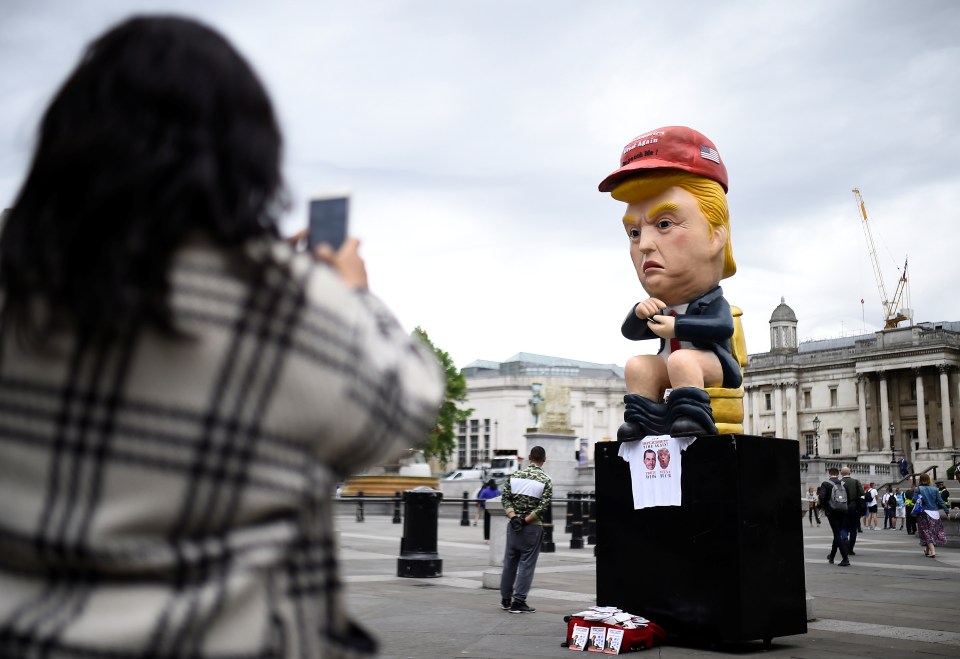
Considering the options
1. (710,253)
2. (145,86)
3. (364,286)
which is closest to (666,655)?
(710,253)

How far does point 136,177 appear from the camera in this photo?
56.9 inches

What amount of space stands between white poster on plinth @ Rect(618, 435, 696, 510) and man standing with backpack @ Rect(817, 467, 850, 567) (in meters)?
10.0

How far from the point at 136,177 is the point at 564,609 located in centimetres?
944

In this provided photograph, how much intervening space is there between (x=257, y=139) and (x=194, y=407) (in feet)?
1.50

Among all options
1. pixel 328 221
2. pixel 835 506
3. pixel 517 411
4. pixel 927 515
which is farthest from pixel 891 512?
pixel 517 411

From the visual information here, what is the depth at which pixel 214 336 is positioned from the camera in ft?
4.80

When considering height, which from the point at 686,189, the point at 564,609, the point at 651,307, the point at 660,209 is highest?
the point at 686,189

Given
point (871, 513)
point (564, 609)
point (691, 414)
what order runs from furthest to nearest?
point (871, 513) → point (564, 609) → point (691, 414)

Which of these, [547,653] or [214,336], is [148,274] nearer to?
[214,336]

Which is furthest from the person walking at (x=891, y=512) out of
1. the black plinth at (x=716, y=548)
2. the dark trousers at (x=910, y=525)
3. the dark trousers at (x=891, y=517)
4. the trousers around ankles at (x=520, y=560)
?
the black plinth at (x=716, y=548)

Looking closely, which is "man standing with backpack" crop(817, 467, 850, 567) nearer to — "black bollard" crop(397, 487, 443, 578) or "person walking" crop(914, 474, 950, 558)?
"person walking" crop(914, 474, 950, 558)

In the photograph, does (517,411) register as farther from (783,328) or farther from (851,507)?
(851,507)

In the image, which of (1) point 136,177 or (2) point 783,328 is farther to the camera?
(2) point 783,328

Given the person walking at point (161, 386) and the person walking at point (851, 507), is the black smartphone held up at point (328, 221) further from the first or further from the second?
the person walking at point (851, 507)
